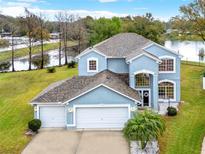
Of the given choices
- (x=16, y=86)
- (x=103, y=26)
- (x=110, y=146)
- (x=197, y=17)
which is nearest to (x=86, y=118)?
(x=110, y=146)

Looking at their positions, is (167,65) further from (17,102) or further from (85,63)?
(17,102)

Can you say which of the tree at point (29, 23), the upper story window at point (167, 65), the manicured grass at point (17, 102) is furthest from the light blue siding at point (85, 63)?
the tree at point (29, 23)

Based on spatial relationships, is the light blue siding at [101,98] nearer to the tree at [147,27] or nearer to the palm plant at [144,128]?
the palm plant at [144,128]

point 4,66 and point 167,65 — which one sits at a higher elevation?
point 4,66

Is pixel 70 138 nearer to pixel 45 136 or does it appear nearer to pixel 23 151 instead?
pixel 45 136

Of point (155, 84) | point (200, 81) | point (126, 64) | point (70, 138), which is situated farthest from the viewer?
point (200, 81)

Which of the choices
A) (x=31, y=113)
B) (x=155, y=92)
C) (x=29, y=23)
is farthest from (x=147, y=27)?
(x=31, y=113)
